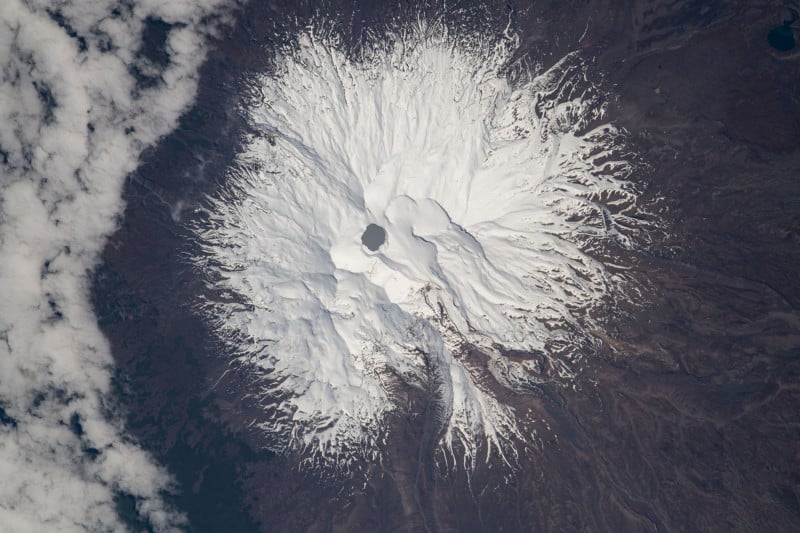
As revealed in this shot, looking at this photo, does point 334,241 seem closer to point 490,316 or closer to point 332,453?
point 490,316

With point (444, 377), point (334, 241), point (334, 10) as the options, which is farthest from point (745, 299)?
point (334, 10)

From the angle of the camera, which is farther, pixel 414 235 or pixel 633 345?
pixel 414 235

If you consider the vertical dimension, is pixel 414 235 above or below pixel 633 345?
above

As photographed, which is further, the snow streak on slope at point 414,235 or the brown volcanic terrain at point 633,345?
the snow streak on slope at point 414,235

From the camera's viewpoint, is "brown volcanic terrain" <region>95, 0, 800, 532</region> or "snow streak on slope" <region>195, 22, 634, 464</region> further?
"snow streak on slope" <region>195, 22, 634, 464</region>
